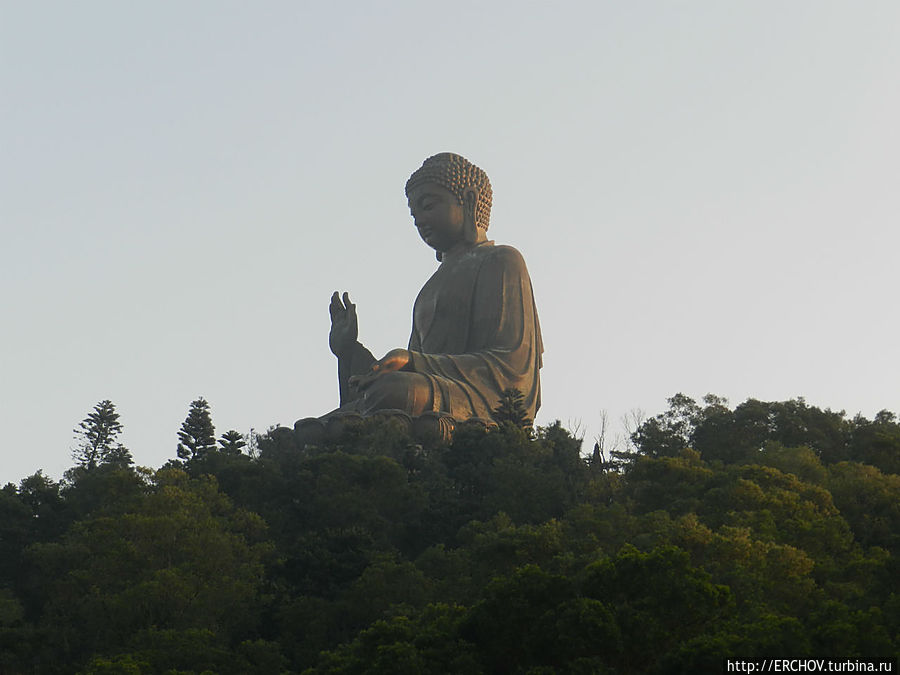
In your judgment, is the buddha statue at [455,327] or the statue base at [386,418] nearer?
the statue base at [386,418]

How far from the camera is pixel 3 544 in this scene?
1928 cm

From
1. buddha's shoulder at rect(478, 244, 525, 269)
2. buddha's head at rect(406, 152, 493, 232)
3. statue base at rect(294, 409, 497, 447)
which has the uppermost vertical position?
buddha's head at rect(406, 152, 493, 232)

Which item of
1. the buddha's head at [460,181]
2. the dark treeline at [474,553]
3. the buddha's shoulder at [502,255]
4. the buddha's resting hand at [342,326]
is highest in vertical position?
the buddha's head at [460,181]

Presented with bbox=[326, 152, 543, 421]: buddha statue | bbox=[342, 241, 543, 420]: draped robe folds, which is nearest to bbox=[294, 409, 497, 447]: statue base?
bbox=[326, 152, 543, 421]: buddha statue

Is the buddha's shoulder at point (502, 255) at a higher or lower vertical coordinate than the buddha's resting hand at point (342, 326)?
higher

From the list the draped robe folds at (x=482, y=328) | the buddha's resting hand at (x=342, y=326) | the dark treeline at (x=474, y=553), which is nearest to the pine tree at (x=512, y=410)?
the draped robe folds at (x=482, y=328)

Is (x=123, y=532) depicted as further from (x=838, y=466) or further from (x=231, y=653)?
(x=838, y=466)

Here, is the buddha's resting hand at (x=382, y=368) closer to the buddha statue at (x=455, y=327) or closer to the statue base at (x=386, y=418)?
the buddha statue at (x=455, y=327)

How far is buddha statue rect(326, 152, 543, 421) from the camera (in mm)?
24531

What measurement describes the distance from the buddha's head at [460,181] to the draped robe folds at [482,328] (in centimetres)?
62

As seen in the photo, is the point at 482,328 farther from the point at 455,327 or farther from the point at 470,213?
the point at 470,213

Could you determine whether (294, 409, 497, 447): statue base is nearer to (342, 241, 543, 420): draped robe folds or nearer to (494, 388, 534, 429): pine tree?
(494, 388, 534, 429): pine tree

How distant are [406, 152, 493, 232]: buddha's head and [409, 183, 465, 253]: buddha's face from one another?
0.30 ft

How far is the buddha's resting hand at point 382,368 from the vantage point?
24406 mm
